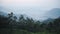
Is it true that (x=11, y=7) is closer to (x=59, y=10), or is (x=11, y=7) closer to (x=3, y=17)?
(x=3, y=17)

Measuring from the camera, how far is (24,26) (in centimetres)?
211

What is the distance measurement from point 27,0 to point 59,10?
1.97 ft

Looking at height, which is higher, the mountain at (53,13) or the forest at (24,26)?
the mountain at (53,13)

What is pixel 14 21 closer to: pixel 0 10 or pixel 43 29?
pixel 0 10

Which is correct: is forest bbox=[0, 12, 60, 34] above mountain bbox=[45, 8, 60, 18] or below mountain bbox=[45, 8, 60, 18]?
below

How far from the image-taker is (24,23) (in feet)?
6.98

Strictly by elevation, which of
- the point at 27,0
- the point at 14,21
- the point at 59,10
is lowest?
the point at 14,21

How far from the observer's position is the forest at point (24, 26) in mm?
2086

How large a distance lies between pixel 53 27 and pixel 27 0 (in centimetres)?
67

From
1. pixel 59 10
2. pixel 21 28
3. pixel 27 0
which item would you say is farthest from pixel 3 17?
pixel 59 10

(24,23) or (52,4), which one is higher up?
(52,4)

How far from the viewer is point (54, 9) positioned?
216 centimetres

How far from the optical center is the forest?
209cm

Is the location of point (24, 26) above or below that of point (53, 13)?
below
